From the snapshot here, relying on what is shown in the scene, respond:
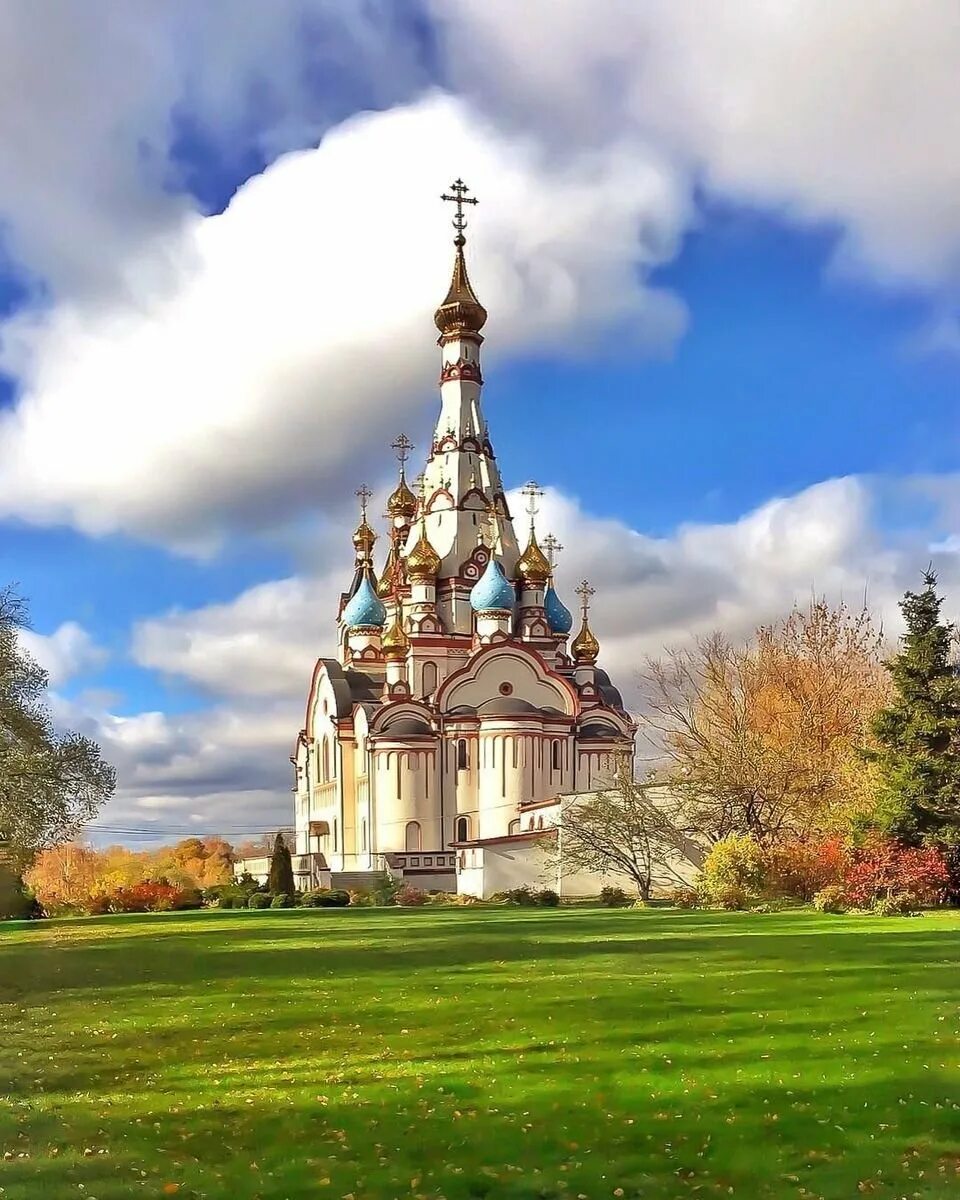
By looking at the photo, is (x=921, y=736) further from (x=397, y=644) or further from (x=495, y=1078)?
(x=397, y=644)

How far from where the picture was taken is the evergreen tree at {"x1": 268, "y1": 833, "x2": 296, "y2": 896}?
41094mm

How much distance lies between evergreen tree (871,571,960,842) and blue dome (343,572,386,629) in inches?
1360

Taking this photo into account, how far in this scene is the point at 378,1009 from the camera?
485 inches

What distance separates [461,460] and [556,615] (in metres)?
9.44

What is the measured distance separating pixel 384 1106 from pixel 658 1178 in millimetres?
2239

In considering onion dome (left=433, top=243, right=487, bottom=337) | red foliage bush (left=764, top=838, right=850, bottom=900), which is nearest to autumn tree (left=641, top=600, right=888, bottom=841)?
red foliage bush (left=764, top=838, right=850, bottom=900)

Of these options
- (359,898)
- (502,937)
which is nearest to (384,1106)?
(502,937)

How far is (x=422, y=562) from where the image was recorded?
55.0m

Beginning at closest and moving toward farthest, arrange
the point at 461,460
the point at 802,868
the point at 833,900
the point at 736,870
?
the point at 833,900 < the point at 802,868 < the point at 736,870 < the point at 461,460

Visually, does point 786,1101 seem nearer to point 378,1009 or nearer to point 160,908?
point 378,1009

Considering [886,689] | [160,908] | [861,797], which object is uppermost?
[886,689]

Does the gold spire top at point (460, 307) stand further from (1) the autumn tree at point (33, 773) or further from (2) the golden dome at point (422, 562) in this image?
(1) the autumn tree at point (33, 773)

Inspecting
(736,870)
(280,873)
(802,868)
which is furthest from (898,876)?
(280,873)

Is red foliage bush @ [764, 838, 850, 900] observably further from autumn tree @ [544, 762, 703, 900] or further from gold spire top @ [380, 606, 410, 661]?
gold spire top @ [380, 606, 410, 661]
